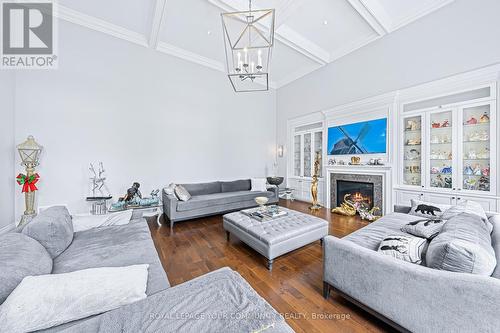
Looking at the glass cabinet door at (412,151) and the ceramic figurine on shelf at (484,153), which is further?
the glass cabinet door at (412,151)

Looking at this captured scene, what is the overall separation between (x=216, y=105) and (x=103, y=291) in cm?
484

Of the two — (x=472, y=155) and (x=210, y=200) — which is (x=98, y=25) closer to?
(x=210, y=200)

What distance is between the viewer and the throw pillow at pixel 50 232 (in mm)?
1524

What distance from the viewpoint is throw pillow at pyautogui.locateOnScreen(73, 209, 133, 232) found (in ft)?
7.12

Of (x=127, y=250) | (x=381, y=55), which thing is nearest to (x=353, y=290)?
(x=127, y=250)

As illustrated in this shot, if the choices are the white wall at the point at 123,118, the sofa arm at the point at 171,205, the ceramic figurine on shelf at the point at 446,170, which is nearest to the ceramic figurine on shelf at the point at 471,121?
the ceramic figurine on shelf at the point at 446,170

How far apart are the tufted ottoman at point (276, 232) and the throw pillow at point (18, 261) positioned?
1784mm

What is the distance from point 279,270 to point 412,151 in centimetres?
358

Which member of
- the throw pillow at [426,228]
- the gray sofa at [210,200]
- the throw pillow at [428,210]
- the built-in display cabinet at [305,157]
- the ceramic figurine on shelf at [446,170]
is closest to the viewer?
the throw pillow at [426,228]

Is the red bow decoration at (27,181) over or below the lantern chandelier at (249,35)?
below

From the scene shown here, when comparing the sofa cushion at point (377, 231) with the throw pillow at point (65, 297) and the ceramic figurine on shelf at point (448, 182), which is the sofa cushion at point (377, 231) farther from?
the throw pillow at point (65, 297)

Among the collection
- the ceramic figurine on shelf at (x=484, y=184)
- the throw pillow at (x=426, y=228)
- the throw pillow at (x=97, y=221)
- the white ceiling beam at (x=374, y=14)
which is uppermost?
the white ceiling beam at (x=374, y=14)

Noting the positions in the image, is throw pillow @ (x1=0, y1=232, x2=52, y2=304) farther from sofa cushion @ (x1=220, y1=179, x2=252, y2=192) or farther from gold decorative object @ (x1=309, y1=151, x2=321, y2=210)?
gold decorative object @ (x1=309, y1=151, x2=321, y2=210)

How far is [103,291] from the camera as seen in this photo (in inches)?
37.6
